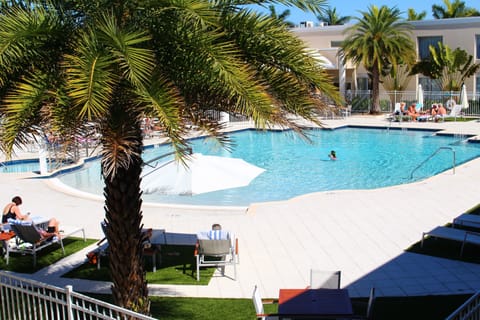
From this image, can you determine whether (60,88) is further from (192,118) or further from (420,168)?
(420,168)

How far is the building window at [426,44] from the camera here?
40.2m

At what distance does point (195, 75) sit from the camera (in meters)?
6.23

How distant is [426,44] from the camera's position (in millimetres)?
40688

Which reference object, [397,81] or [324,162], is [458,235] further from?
[397,81]

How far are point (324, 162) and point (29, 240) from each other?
15.4 metres

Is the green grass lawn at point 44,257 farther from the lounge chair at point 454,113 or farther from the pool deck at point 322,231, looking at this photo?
the lounge chair at point 454,113

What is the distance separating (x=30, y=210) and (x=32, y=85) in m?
10.2

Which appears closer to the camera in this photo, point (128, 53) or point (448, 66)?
point (128, 53)

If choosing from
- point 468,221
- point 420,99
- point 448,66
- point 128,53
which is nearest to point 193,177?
point 468,221

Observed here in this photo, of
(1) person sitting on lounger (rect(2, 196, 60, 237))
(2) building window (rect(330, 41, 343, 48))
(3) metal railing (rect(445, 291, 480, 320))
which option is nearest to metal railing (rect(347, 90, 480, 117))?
(2) building window (rect(330, 41, 343, 48))

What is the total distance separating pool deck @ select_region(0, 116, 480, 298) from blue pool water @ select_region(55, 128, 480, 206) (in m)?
2.71

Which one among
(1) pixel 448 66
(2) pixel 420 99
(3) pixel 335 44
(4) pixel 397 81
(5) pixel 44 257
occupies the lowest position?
(5) pixel 44 257

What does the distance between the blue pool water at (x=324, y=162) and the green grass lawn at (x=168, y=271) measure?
21.5 ft

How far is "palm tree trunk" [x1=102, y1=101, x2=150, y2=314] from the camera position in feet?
21.8
